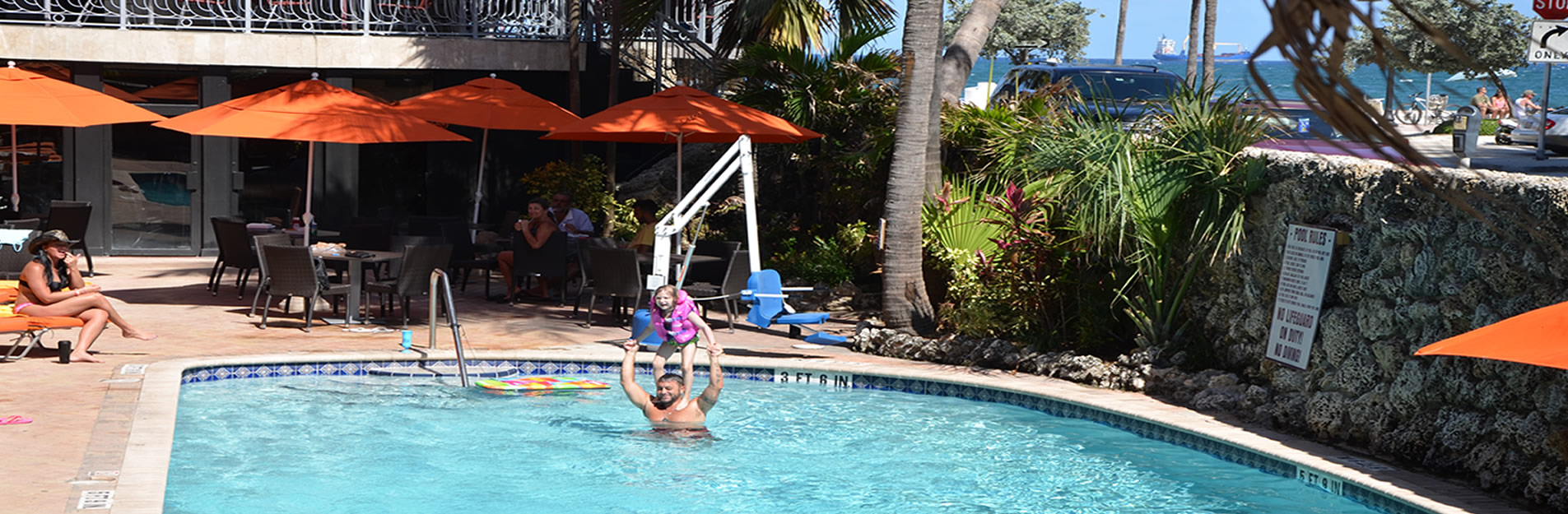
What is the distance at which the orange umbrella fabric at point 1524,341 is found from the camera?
5.73 meters

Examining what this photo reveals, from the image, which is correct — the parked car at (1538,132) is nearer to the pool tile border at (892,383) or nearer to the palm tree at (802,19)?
the palm tree at (802,19)

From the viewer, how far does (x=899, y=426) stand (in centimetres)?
1026

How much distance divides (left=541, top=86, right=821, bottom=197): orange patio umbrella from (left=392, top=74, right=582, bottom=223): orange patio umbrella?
3.00 feet

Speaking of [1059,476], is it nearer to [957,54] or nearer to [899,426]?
[899,426]

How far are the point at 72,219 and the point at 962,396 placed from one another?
384 inches

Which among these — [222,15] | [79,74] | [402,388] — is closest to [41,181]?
[79,74]

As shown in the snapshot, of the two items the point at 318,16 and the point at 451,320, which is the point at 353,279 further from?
the point at 318,16

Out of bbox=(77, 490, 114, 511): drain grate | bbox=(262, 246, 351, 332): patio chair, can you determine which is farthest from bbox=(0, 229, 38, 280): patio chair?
bbox=(77, 490, 114, 511): drain grate

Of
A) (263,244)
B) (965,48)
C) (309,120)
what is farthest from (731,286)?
(965,48)

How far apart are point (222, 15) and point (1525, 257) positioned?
1502cm

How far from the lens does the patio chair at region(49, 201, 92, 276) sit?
14984 millimetres

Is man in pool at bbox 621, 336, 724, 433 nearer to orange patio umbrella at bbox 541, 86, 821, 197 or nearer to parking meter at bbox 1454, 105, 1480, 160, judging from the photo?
orange patio umbrella at bbox 541, 86, 821, 197

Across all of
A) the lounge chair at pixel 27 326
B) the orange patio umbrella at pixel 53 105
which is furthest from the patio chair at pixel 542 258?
the lounge chair at pixel 27 326

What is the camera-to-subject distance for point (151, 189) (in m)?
18.1
